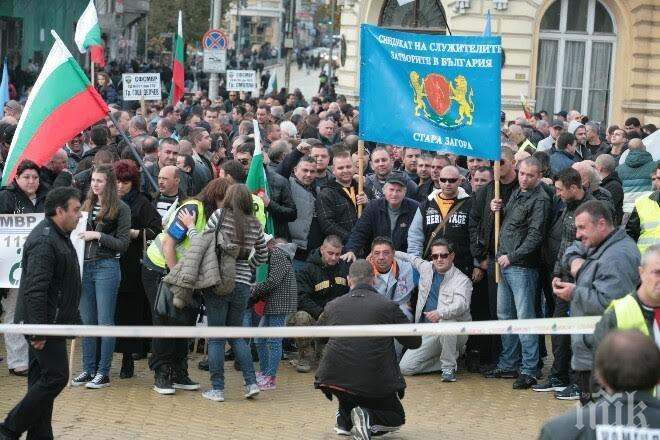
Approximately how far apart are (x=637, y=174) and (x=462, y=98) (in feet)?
15.5

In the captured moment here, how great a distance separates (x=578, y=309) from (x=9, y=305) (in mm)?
5511

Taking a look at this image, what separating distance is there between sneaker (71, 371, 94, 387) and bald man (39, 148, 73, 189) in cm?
181

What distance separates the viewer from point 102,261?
11414 millimetres

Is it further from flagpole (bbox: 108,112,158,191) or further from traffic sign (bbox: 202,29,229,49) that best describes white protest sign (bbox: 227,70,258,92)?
flagpole (bbox: 108,112,158,191)

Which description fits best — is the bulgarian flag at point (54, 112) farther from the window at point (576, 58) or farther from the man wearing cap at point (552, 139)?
the window at point (576, 58)

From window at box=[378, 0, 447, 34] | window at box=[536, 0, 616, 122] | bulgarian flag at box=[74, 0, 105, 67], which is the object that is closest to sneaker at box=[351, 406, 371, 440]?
bulgarian flag at box=[74, 0, 105, 67]

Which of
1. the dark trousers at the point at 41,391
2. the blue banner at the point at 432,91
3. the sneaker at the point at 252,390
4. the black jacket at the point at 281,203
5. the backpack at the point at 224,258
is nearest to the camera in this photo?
the dark trousers at the point at 41,391

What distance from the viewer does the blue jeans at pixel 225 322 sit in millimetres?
10984

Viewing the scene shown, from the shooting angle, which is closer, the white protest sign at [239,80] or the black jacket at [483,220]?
the black jacket at [483,220]

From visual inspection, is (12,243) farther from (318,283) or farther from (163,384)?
(318,283)

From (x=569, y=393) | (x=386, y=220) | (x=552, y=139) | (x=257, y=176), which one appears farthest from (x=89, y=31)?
(x=569, y=393)

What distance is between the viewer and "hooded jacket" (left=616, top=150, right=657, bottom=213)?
636 inches

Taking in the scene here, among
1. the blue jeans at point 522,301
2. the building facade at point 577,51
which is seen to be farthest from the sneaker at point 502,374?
the building facade at point 577,51

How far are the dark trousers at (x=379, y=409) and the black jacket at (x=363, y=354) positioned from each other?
13 centimetres
